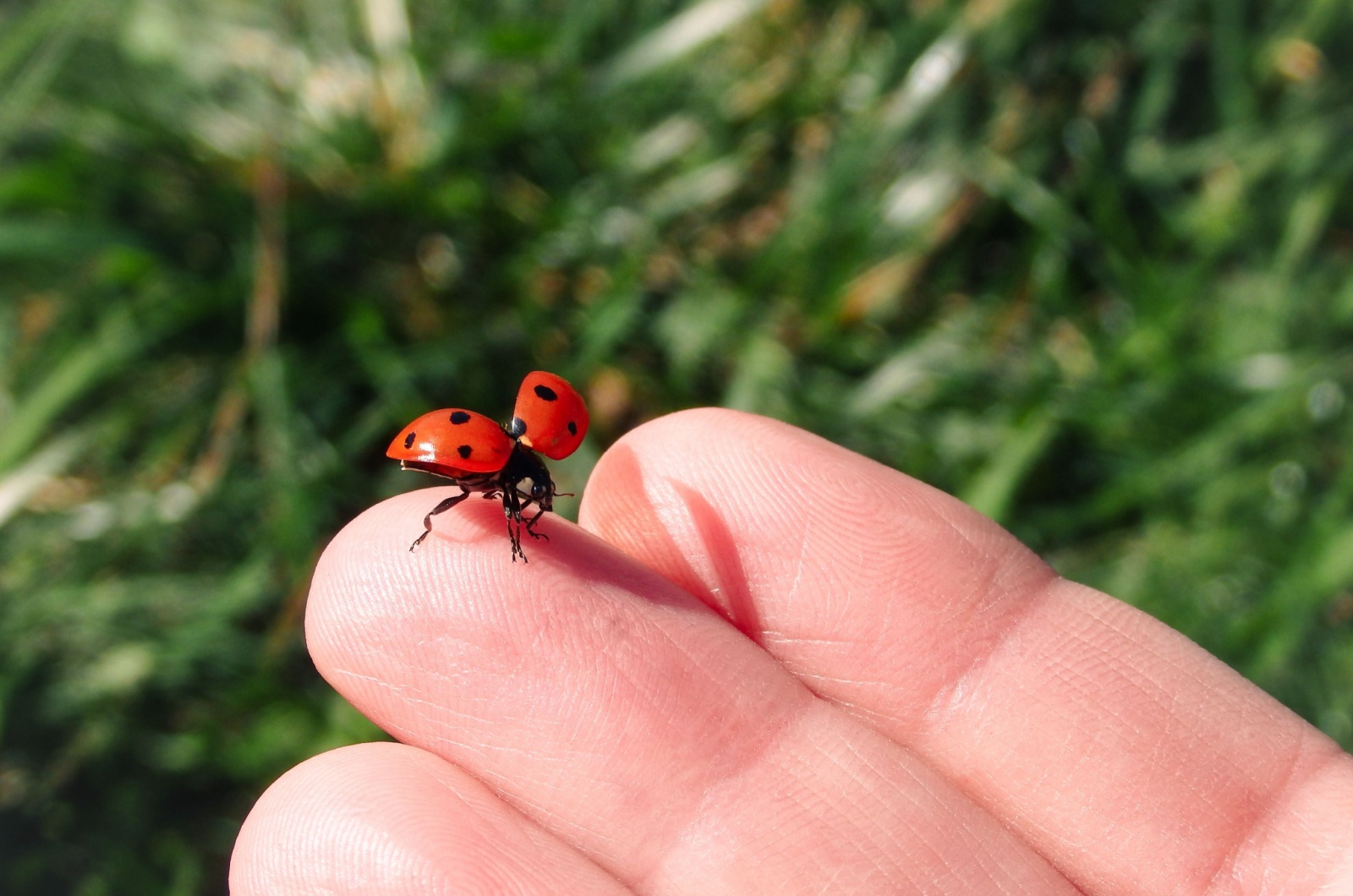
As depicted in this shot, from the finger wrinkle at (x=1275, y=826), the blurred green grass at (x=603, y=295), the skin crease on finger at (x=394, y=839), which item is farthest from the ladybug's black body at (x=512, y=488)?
the finger wrinkle at (x=1275, y=826)

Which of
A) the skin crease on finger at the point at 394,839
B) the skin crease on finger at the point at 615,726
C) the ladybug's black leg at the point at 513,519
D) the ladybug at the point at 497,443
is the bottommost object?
the skin crease on finger at the point at 394,839

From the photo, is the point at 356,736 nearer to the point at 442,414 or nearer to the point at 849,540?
the point at 442,414

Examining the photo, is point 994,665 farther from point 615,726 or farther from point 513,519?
point 513,519

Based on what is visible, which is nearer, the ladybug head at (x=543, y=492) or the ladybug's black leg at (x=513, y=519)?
the ladybug's black leg at (x=513, y=519)

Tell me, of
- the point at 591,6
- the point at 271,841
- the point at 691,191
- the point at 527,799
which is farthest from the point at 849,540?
the point at 591,6

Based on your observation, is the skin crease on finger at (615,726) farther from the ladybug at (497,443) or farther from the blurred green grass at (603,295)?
the blurred green grass at (603,295)

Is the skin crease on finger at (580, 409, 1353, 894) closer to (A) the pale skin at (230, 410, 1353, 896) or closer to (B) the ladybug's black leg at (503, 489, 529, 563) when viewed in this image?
(A) the pale skin at (230, 410, 1353, 896)

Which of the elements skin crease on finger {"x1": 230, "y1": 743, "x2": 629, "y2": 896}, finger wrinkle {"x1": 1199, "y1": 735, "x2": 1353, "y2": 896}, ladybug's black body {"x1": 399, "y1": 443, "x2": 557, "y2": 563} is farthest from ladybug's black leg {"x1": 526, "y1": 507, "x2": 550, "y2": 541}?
finger wrinkle {"x1": 1199, "y1": 735, "x2": 1353, "y2": 896}
